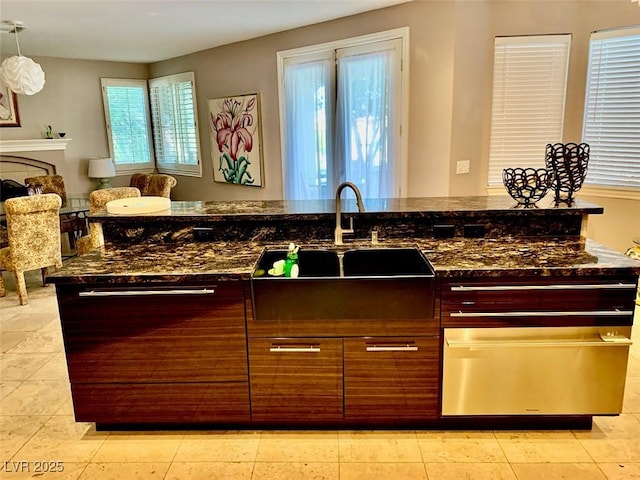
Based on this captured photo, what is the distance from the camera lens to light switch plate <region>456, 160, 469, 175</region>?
4227 millimetres

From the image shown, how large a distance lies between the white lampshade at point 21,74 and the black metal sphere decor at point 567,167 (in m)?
4.48

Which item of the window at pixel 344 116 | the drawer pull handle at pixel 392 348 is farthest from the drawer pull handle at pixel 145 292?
the window at pixel 344 116

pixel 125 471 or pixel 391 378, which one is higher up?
pixel 391 378

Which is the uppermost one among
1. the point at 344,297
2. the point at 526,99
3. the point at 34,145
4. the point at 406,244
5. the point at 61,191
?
the point at 526,99

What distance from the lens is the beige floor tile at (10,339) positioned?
339 cm

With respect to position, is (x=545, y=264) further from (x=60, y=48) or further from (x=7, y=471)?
(x=60, y=48)

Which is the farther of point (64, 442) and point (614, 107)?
point (614, 107)

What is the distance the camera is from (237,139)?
6066 millimetres

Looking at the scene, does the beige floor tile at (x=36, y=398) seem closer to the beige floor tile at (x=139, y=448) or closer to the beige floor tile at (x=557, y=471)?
the beige floor tile at (x=139, y=448)

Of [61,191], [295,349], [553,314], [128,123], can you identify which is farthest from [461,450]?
[128,123]

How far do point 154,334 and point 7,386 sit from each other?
1447mm

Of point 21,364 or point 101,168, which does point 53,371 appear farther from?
point 101,168

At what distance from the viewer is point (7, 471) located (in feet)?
6.84

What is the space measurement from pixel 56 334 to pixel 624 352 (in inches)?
147
